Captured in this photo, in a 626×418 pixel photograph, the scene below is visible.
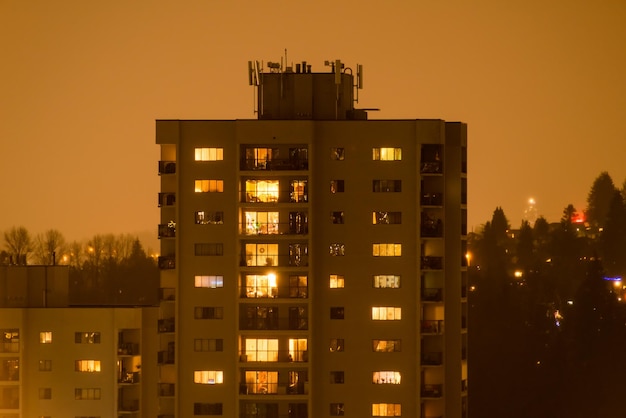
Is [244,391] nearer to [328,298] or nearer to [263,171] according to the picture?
[328,298]

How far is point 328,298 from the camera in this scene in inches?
1730

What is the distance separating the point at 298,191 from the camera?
4406 centimetres

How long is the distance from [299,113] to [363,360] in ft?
27.4

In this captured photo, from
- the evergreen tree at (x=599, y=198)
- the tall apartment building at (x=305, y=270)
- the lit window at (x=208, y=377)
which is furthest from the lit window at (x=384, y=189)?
the evergreen tree at (x=599, y=198)

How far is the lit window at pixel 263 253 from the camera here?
44062mm

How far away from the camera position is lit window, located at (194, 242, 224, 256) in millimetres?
44188

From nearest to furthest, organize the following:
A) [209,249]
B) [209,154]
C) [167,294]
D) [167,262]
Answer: [209,249], [209,154], [167,262], [167,294]

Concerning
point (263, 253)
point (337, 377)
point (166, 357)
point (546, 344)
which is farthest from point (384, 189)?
point (546, 344)

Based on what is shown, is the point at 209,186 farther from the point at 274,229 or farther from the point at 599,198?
the point at 599,198

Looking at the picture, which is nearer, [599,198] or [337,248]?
[337,248]

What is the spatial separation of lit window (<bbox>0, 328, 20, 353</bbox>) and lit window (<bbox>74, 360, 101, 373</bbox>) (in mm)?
2413

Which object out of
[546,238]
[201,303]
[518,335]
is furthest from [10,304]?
[546,238]

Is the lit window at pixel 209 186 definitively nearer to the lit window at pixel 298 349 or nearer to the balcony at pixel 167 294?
the balcony at pixel 167 294

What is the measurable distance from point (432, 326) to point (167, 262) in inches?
337
